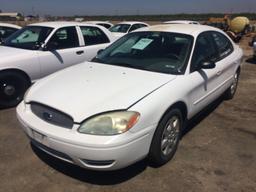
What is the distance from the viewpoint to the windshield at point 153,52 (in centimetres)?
411

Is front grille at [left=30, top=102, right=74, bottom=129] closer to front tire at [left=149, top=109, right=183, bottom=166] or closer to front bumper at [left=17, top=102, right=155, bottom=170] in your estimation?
front bumper at [left=17, top=102, right=155, bottom=170]

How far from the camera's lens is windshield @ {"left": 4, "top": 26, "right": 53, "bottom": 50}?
620 centimetres

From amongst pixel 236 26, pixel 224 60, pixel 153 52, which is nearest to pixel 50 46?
pixel 153 52

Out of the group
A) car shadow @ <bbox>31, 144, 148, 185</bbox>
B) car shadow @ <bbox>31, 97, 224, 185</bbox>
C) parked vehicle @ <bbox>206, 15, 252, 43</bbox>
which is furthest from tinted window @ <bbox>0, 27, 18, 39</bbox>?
parked vehicle @ <bbox>206, 15, 252, 43</bbox>

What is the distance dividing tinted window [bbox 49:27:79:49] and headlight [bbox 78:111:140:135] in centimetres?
363

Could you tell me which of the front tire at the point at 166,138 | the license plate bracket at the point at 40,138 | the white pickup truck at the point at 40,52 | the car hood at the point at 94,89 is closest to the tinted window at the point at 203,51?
the car hood at the point at 94,89

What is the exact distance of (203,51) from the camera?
4.59 meters

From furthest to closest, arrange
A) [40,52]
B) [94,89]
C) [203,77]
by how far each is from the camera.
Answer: [40,52]
[203,77]
[94,89]

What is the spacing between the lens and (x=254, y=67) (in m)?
10.2

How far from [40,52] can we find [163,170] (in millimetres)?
3570

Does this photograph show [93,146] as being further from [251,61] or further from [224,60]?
[251,61]

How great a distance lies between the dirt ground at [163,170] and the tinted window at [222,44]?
4.23ft

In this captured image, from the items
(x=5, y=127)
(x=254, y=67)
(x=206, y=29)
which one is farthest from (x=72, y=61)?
(x=254, y=67)

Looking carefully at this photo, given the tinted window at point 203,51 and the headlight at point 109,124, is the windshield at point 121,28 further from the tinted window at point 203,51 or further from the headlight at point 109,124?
the headlight at point 109,124
